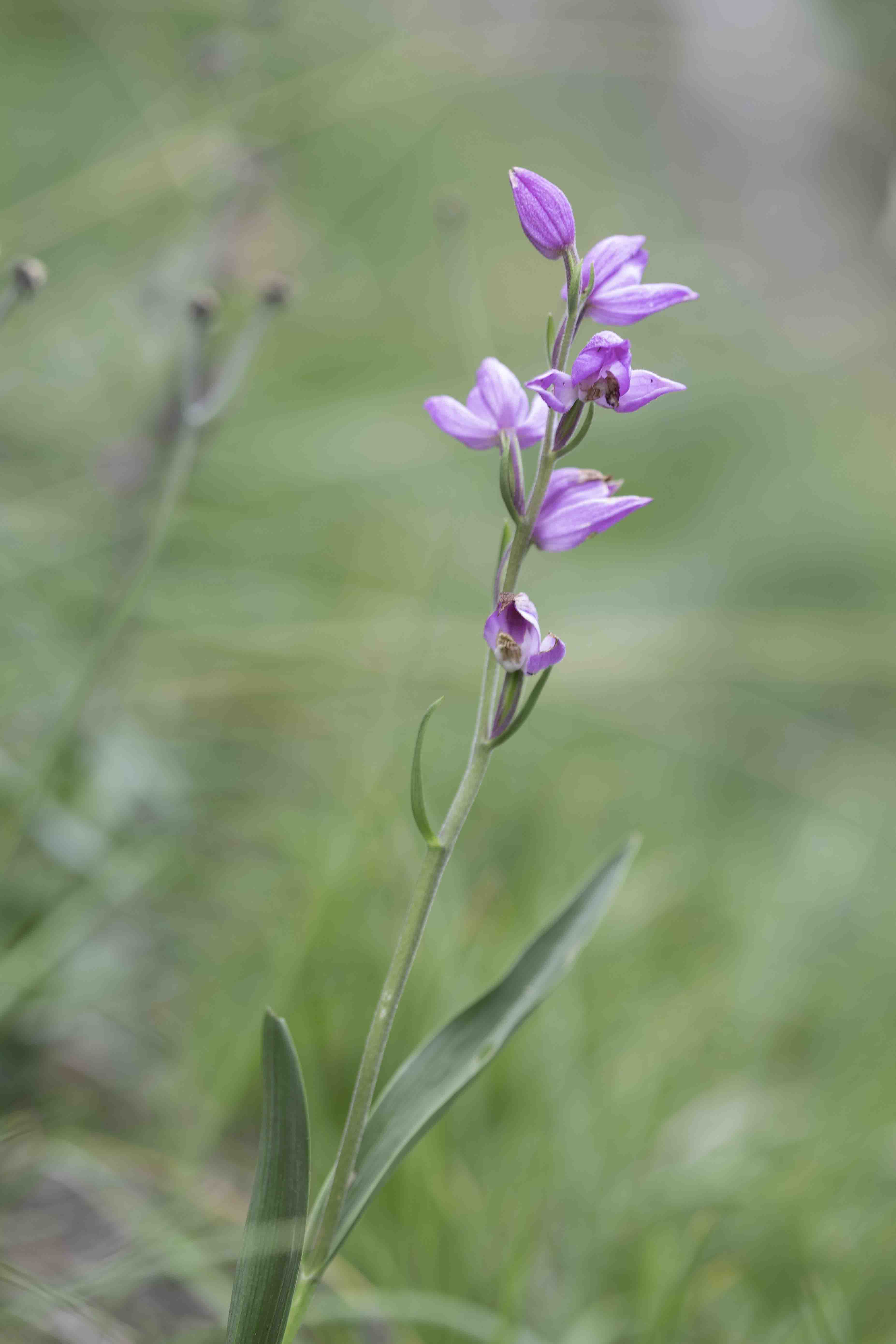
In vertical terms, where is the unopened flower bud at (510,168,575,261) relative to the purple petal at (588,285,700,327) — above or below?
above

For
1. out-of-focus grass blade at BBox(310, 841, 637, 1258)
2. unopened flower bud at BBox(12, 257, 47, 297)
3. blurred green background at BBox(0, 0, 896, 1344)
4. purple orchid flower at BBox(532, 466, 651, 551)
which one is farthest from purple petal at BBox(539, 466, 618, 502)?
blurred green background at BBox(0, 0, 896, 1344)

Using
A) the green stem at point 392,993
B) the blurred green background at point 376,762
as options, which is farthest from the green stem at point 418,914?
the blurred green background at point 376,762

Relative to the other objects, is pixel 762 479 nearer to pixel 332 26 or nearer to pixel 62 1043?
pixel 332 26

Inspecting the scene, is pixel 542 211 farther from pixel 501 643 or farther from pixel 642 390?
pixel 501 643

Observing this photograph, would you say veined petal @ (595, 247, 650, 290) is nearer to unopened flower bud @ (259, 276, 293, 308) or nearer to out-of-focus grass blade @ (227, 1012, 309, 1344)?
out-of-focus grass blade @ (227, 1012, 309, 1344)

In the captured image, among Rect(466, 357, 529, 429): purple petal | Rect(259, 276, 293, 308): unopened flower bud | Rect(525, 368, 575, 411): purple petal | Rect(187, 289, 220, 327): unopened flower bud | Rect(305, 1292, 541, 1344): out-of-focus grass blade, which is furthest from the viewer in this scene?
Rect(259, 276, 293, 308): unopened flower bud

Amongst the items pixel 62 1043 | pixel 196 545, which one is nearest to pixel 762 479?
pixel 196 545
